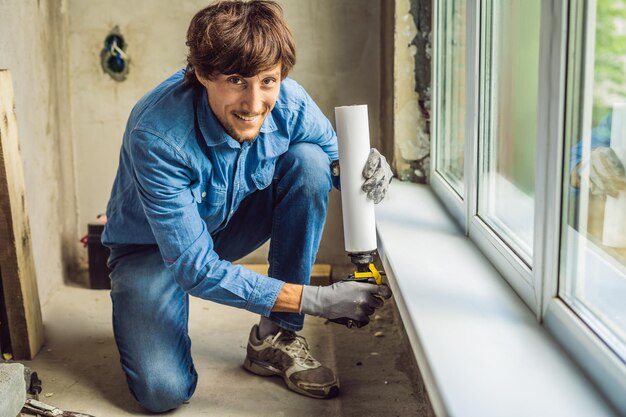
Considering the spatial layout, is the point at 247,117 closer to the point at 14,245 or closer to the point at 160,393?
the point at 160,393

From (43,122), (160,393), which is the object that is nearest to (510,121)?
(160,393)

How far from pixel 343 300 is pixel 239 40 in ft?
2.25

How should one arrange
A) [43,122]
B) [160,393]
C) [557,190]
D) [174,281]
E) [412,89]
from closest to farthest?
[557,190] → [160,393] → [174,281] → [412,89] → [43,122]

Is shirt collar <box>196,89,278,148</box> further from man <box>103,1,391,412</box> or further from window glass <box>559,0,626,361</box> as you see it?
window glass <box>559,0,626,361</box>

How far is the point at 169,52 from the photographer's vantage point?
10.8 ft

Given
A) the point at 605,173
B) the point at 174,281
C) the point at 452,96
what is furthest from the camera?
the point at 452,96

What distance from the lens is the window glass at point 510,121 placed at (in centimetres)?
169

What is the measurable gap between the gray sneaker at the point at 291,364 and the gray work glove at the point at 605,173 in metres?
1.14

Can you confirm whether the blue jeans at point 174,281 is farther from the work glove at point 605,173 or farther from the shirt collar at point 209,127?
the work glove at point 605,173

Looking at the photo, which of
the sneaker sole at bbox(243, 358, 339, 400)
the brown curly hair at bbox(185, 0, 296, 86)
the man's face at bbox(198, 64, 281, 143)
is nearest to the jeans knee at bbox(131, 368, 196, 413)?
the sneaker sole at bbox(243, 358, 339, 400)

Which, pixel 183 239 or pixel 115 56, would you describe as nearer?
pixel 183 239

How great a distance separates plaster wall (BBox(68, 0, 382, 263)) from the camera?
127 inches

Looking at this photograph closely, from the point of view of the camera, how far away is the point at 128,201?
2.23 m

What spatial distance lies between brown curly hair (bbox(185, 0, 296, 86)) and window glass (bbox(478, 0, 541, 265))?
1.77 ft
